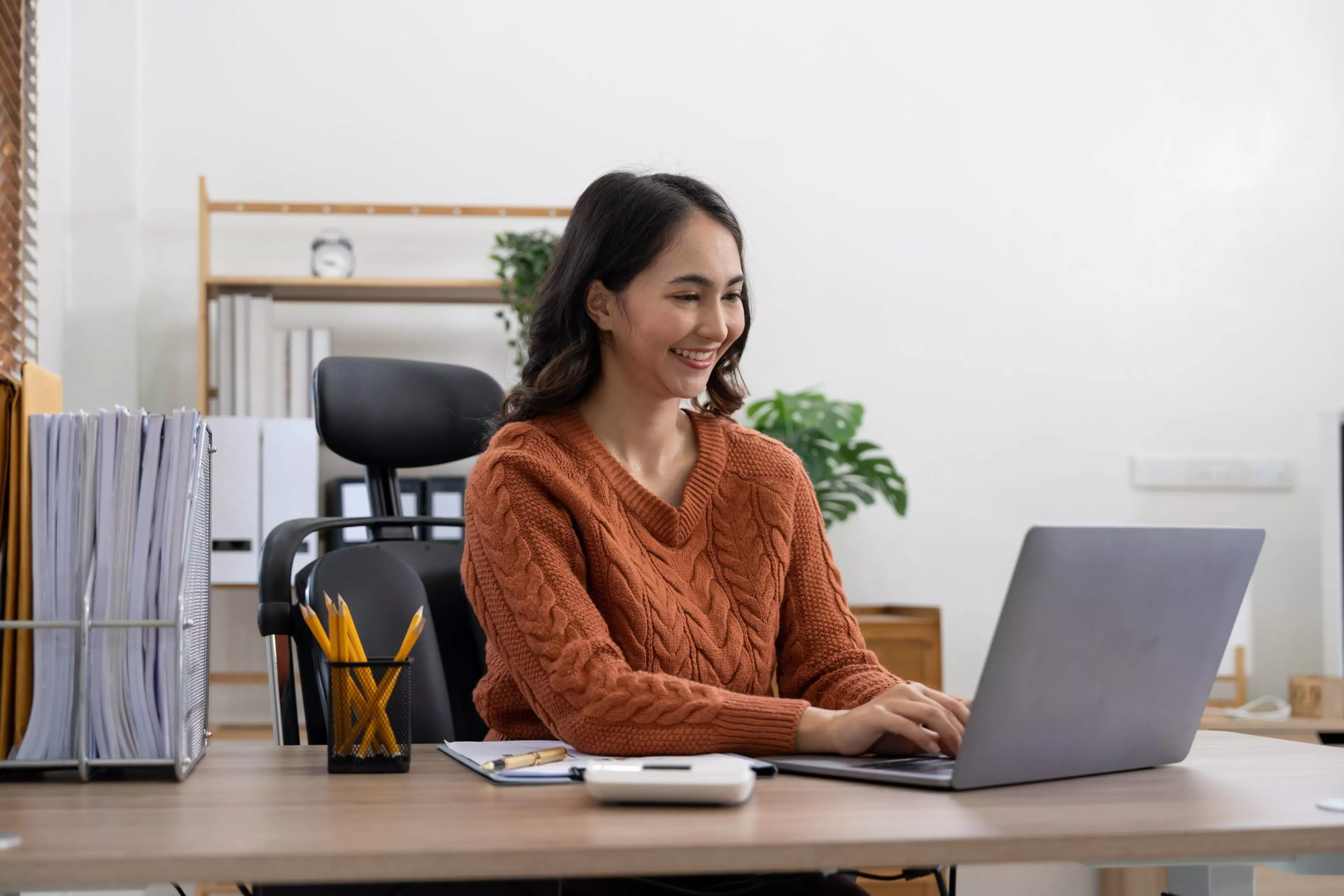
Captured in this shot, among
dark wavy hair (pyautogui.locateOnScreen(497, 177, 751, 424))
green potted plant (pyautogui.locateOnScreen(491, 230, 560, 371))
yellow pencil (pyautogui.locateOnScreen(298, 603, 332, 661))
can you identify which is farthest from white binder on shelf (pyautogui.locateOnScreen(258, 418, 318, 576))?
yellow pencil (pyautogui.locateOnScreen(298, 603, 332, 661))

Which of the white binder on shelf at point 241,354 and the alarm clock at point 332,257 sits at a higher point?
the alarm clock at point 332,257

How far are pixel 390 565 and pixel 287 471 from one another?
5.39 ft

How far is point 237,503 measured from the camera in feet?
9.90

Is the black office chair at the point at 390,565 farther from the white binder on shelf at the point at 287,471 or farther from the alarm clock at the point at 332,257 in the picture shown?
the alarm clock at the point at 332,257

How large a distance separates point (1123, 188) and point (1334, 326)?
0.77 meters

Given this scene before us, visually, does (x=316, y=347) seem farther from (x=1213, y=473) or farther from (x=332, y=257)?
(x=1213, y=473)

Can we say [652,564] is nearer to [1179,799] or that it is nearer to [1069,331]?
[1179,799]

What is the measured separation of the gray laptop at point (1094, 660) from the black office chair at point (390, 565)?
2.10ft

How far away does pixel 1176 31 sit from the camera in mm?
3748

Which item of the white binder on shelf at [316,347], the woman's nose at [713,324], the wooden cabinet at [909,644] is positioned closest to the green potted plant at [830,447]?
the wooden cabinet at [909,644]

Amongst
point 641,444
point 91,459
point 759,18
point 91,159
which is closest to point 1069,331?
point 759,18

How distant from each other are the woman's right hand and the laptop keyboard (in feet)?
0.05

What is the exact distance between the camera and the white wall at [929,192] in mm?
3418

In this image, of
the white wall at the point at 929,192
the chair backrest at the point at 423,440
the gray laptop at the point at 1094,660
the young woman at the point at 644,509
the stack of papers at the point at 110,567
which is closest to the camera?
the gray laptop at the point at 1094,660
